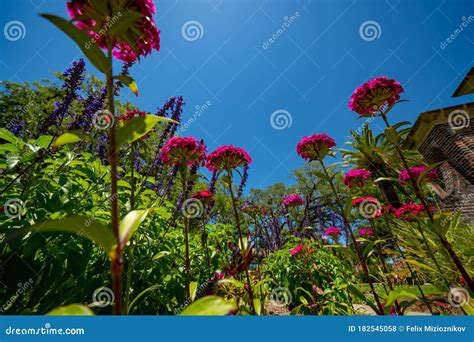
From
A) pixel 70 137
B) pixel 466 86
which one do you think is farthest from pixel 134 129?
pixel 466 86

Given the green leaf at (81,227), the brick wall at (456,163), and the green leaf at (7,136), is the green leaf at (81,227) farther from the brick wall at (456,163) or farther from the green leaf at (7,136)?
the brick wall at (456,163)

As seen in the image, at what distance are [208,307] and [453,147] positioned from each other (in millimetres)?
9077

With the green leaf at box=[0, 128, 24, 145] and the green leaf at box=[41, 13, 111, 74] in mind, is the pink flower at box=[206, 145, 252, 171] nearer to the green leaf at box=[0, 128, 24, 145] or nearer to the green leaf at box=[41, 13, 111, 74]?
the green leaf at box=[0, 128, 24, 145]

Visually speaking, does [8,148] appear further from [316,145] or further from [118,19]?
[316,145]

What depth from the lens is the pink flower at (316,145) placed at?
2.66m

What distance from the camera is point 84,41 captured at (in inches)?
25.2

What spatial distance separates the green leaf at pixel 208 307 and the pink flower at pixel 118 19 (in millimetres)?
839

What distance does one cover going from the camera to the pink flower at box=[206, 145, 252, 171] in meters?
2.52

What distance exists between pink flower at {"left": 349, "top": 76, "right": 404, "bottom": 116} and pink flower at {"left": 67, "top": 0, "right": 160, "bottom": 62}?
7.19ft

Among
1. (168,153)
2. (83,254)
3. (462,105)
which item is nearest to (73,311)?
(83,254)

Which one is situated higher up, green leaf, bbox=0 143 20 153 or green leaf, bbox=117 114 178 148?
green leaf, bbox=0 143 20 153

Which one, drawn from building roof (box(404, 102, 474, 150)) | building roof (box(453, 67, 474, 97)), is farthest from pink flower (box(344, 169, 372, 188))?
building roof (box(404, 102, 474, 150))
